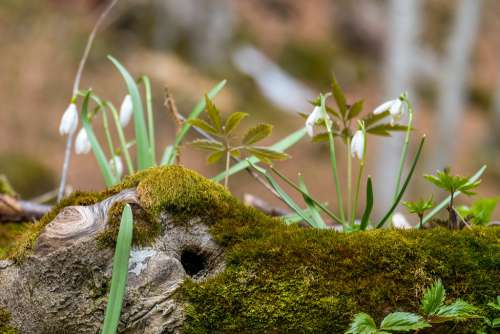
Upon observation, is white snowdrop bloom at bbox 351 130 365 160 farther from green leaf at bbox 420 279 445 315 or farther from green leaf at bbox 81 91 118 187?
green leaf at bbox 81 91 118 187

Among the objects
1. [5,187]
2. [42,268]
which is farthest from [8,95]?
[42,268]

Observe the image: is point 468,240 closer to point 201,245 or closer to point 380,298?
point 380,298

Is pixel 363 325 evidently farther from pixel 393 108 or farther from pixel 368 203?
pixel 393 108

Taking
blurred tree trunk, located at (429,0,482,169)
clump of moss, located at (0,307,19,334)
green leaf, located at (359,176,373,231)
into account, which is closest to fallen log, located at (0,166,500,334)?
clump of moss, located at (0,307,19,334)

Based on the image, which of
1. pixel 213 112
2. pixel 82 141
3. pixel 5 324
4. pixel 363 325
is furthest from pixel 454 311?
pixel 82 141

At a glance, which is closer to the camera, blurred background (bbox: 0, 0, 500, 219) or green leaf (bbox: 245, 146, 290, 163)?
green leaf (bbox: 245, 146, 290, 163)

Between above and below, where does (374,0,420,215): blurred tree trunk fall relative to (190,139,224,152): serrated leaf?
below

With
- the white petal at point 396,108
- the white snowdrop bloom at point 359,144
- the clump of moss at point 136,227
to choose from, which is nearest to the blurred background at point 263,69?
the white petal at point 396,108

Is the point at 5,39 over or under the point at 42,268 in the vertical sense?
under
